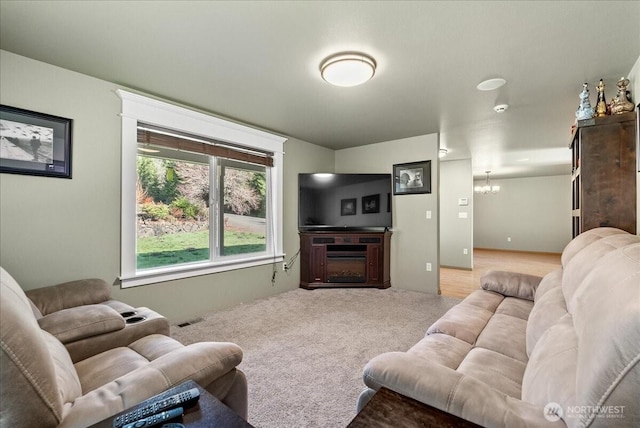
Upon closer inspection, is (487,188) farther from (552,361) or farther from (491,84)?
(552,361)

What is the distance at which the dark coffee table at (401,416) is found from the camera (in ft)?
2.36

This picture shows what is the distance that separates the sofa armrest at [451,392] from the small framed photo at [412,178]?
135 inches

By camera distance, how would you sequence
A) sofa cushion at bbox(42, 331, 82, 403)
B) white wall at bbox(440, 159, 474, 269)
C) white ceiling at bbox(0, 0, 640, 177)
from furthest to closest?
white wall at bbox(440, 159, 474, 269) < white ceiling at bbox(0, 0, 640, 177) < sofa cushion at bbox(42, 331, 82, 403)

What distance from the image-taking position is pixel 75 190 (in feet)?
7.47

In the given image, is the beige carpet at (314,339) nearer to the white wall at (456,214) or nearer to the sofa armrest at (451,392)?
the sofa armrest at (451,392)

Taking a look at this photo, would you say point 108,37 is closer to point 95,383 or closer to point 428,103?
point 95,383

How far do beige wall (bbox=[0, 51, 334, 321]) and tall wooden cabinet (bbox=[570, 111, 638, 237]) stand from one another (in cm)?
362

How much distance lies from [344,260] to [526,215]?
714 cm

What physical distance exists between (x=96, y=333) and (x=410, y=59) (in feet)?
8.51

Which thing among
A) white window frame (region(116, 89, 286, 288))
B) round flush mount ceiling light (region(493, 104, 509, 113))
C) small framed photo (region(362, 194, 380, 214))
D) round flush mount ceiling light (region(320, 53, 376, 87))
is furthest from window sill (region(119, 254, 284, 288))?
A: round flush mount ceiling light (region(493, 104, 509, 113))

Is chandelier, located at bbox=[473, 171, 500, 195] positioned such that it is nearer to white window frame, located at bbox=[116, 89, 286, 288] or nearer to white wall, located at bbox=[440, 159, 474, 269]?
white wall, located at bbox=[440, 159, 474, 269]

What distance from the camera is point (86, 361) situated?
1.39m

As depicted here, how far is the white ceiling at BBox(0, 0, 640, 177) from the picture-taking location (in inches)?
62.9

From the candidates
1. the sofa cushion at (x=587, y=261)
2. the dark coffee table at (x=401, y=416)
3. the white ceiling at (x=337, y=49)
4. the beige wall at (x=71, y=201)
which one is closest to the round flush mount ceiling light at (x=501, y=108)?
the white ceiling at (x=337, y=49)
